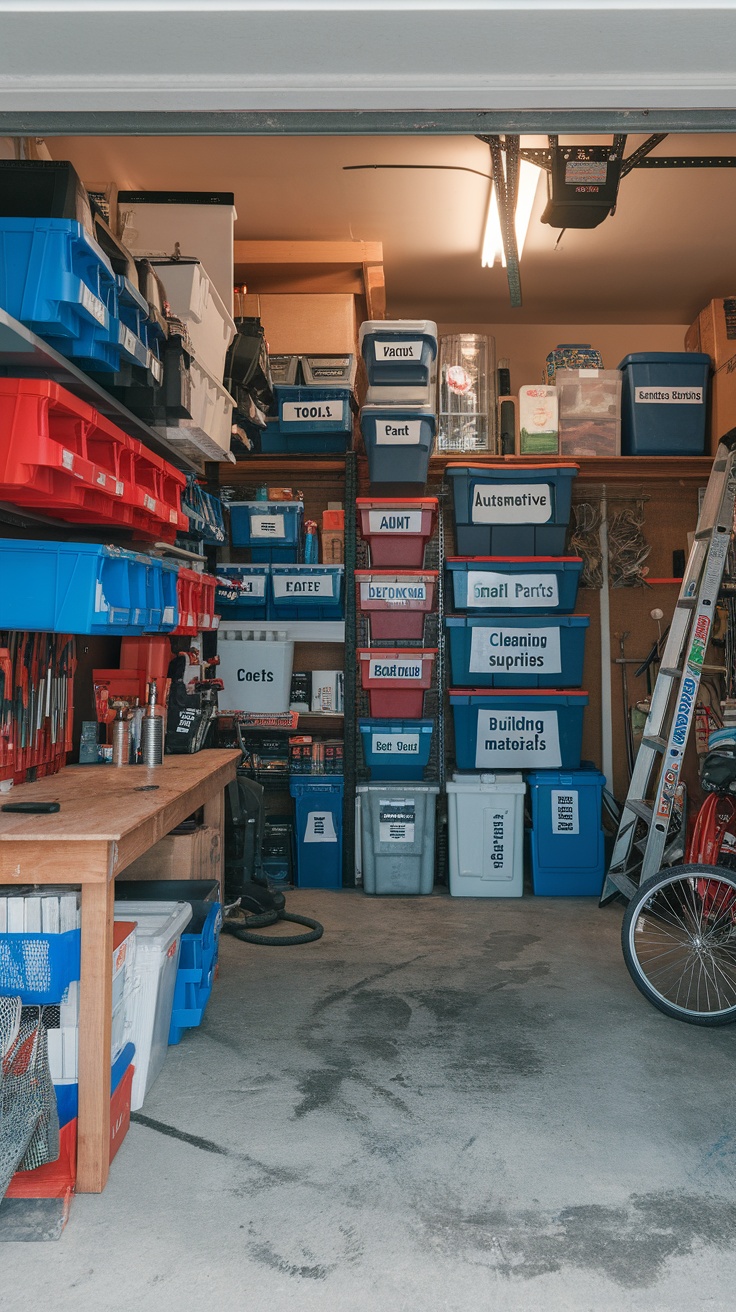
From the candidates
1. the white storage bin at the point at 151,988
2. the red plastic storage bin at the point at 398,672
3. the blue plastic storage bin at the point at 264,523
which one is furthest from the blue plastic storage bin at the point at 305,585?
the white storage bin at the point at 151,988

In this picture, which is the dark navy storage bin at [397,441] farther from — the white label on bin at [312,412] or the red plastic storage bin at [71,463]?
the red plastic storage bin at [71,463]

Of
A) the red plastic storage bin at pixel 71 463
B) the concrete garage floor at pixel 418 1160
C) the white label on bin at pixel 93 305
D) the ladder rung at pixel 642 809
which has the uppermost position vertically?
the white label on bin at pixel 93 305

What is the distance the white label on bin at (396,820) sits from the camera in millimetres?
5270

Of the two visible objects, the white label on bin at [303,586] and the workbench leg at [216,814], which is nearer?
the workbench leg at [216,814]

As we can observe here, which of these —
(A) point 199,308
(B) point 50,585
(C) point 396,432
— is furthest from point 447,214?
(B) point 50,585

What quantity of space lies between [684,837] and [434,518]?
2.41 meters

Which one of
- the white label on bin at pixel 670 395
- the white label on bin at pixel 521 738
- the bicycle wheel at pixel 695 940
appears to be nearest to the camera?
the bicycle wheel at pixel 695 940

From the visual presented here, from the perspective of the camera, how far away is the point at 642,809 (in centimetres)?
437

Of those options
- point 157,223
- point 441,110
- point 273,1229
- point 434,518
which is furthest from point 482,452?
point 273,1229

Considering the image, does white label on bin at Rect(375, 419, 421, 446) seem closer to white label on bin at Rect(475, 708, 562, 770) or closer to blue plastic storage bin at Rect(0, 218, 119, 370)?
white label on bin at Rect(475, 708, 562, 770)

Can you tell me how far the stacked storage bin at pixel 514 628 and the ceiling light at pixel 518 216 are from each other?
1099 millimetres

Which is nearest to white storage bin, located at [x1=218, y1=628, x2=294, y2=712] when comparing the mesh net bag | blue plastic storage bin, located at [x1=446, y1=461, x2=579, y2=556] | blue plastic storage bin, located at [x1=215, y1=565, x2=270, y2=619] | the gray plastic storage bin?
blue plastic storage bin, located at [x1=215, y1=565, x2=270, y2=619]

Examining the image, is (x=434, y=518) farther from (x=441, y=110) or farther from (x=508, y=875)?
(x=441, y=110)

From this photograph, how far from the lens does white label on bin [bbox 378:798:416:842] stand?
5270 millimetres
